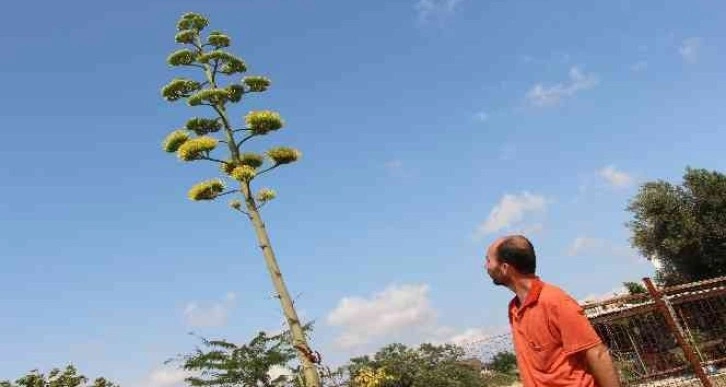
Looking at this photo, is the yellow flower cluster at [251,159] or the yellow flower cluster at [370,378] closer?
the yellow flower cluster at [251,159]

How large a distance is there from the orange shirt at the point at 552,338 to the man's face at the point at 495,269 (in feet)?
0.57

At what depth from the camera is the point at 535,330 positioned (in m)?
3.41

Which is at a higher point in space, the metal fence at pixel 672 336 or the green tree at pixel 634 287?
the green tree at pixel 634 287

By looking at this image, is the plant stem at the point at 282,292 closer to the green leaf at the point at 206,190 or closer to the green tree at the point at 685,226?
the green leaf at the point at 206,190

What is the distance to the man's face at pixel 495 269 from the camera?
3.52 m

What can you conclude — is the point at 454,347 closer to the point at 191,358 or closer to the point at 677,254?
the point at 191,358

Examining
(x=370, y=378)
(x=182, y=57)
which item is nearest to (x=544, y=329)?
(x=182, y=57)

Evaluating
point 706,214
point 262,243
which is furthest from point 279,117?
point 706,214

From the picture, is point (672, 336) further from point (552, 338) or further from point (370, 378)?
point (552, 338)

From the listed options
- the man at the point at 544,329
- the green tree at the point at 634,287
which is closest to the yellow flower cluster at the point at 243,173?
the man at the point at 544,329

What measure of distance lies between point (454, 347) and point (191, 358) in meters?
5.81

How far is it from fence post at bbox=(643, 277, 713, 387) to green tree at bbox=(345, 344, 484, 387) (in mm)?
4589

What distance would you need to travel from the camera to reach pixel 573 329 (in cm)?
321

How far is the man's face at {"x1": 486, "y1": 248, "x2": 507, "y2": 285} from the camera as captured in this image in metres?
3.52
